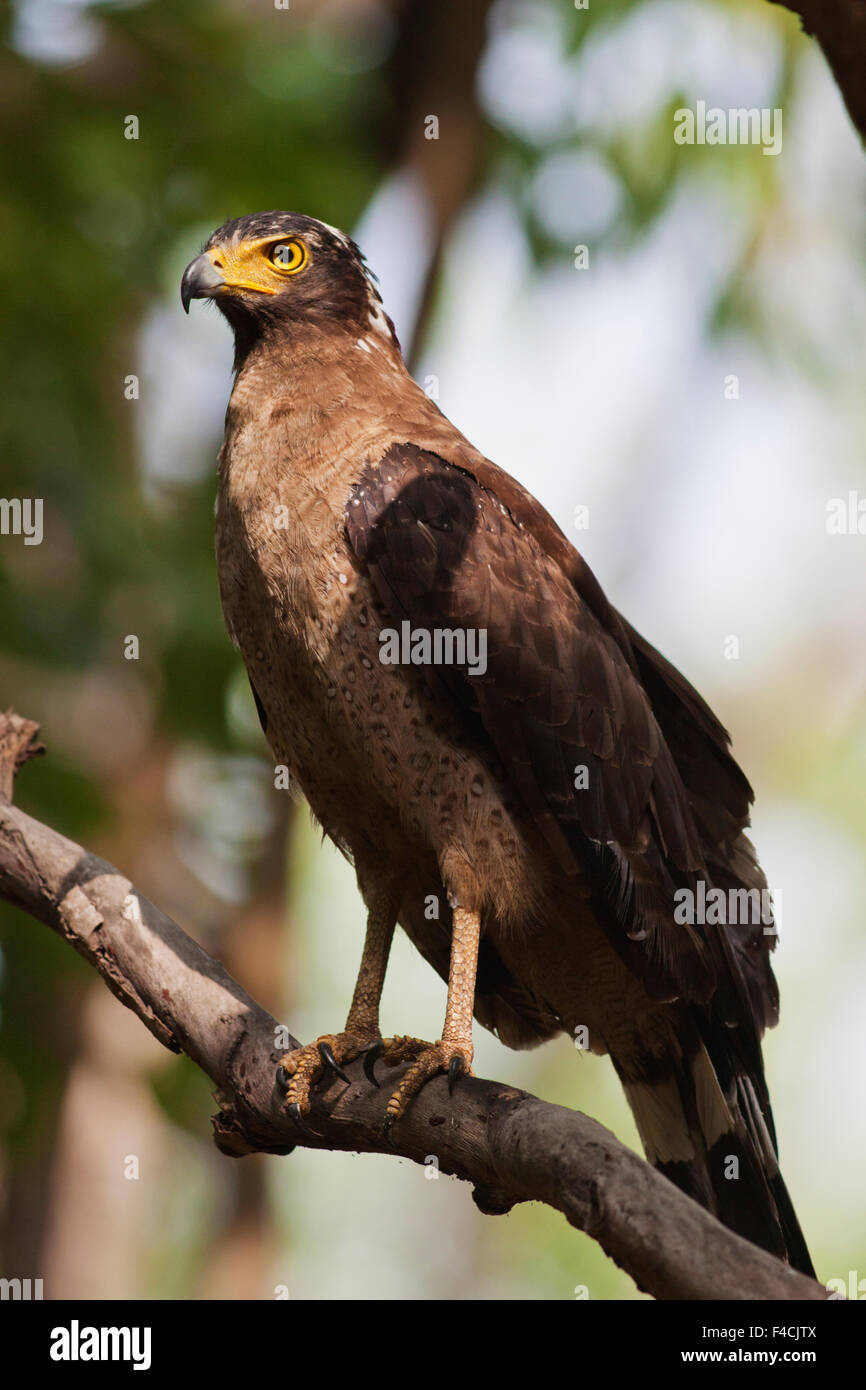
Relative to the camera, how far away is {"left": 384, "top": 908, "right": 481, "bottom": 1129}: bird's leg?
4.14 m

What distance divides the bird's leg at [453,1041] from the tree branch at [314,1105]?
43mm

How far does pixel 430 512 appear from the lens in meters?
4.65

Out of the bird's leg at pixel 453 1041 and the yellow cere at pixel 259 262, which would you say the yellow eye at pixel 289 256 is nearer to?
the yellow cere at pixel 259 262

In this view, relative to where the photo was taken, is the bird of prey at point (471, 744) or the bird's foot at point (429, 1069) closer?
the bird's foot at point (429, 1069)

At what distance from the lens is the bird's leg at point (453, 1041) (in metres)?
4.14

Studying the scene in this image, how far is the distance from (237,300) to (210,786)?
17.1 feet

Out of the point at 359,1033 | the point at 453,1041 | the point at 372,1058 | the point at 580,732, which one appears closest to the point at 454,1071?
the point at 453,1041

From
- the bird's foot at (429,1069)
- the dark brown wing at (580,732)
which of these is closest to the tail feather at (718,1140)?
the dark brown wing at (580,732)

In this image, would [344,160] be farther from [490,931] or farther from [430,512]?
[490,931]

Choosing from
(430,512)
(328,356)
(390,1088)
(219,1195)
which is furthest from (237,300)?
(219,1195)

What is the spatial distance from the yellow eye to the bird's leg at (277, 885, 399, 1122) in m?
2.45

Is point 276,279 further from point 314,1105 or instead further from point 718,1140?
point 718,1140
